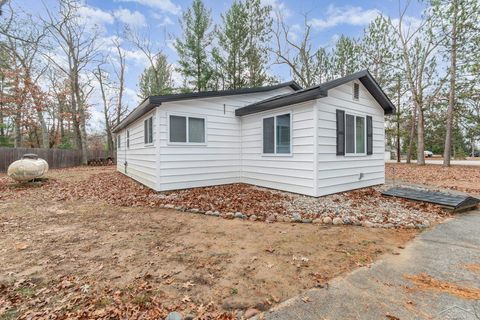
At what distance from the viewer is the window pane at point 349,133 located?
6807 millimetres

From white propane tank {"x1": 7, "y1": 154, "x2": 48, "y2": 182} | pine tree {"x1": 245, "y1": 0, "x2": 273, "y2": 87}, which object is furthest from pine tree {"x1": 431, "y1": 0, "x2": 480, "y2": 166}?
white propane tank {"x1": 7, "y1": 154, "x2": 48, "y2": 182}

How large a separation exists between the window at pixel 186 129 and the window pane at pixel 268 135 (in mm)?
2061

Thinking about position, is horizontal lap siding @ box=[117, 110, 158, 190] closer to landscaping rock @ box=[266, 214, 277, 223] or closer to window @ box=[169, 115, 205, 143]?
window @ box=[169, 115, 205, 143]

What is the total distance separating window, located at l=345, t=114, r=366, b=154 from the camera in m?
6.84

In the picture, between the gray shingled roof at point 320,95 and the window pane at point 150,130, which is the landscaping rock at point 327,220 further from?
the window pane at point 150,130

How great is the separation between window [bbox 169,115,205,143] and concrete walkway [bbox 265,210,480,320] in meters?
5.86

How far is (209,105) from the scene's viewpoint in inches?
302

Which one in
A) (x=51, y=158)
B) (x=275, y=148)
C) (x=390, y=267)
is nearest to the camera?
(x=390, y=267)

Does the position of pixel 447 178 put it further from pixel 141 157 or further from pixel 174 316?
pixel 141 157

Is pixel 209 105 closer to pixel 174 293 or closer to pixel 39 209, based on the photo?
pixel 39 209

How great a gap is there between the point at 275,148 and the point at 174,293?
541cm

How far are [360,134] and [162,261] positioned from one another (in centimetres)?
687

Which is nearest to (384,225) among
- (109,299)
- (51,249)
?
(109,299)

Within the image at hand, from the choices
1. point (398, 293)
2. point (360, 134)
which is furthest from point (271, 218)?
point (360, 134)
